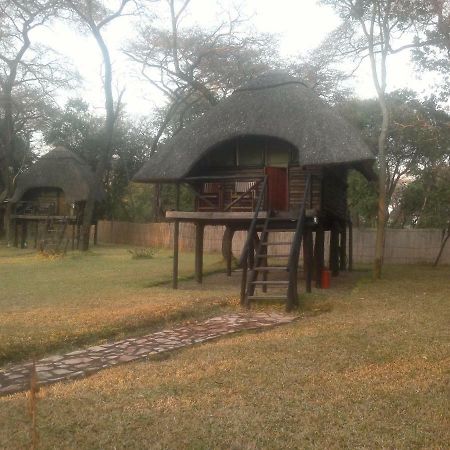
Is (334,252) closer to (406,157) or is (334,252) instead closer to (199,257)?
(199,257)

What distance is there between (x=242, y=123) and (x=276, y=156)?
49.1 inches

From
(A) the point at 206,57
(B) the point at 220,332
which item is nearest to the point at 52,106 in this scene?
(A) the point at 206,57

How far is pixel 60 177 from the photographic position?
2969 cm

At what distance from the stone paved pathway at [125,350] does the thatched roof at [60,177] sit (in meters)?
21.3

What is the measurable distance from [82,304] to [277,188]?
19.0 feet

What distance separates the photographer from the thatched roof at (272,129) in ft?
40.8

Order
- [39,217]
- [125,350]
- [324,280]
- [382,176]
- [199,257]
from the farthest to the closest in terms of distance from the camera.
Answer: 1. [39,217]
2. [382,176]
3. [199,257]
4. [324,280]
5. [125,350]

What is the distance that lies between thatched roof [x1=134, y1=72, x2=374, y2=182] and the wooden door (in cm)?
96

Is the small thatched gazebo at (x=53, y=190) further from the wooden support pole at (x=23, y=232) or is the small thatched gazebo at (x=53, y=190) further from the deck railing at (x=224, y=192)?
the deck railing at (x=224, y=192)

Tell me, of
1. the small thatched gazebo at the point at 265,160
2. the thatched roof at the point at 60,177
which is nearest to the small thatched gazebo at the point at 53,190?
the thatched roof at the point at 60,177

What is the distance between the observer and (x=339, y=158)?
12.1 m

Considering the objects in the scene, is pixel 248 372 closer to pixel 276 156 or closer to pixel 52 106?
pixel 276 156

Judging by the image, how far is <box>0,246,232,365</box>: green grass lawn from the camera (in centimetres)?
739

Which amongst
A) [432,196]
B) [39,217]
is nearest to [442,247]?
[432,196]
